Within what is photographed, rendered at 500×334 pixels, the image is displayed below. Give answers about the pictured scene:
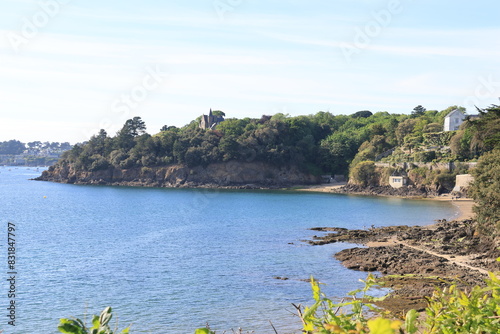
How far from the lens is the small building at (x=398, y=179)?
7231cm

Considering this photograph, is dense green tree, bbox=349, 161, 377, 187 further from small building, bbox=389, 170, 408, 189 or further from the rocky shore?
the rocky shore

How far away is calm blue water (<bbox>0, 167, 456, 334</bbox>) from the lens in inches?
746

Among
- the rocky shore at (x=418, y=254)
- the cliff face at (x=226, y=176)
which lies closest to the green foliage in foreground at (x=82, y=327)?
the rocky shore at (x=418, y=254)

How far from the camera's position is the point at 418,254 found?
28.5m

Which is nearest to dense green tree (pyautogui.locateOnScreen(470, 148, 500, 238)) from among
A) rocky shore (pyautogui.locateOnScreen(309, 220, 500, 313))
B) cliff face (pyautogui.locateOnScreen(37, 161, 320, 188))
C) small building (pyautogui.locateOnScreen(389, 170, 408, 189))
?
rocky shore (pyautogui.locateOnScreen(309, 220, 500, 313))

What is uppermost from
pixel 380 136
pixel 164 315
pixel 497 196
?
pixel 380 136

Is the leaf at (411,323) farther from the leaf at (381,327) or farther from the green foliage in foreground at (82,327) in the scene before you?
the green foliage in foreground at (82,327)

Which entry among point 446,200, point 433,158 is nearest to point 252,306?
point 446,200

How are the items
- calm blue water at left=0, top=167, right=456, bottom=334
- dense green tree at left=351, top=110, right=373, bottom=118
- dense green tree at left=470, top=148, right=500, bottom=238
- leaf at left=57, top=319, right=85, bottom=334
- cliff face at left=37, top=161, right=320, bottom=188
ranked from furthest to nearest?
dense green tree at left=351, top=110, right=373, bottom=118, cliff face at left=37, top=161, right=320, bottom=188, dense green tree at left=470, top=148, right=500, bottom=238, calm blue water at left=0, top=167, right=456, bottom=334, leaf at left=57, top=319, right=85, bottom=334

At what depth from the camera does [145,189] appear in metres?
86.9

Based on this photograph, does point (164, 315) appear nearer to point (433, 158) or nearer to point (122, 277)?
point (122, 277)

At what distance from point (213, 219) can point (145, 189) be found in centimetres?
3947

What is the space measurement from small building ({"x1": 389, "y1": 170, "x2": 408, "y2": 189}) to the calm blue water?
9540 millimetres

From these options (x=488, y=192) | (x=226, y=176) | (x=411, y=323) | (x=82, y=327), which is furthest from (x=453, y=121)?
(x=82, y=327)
